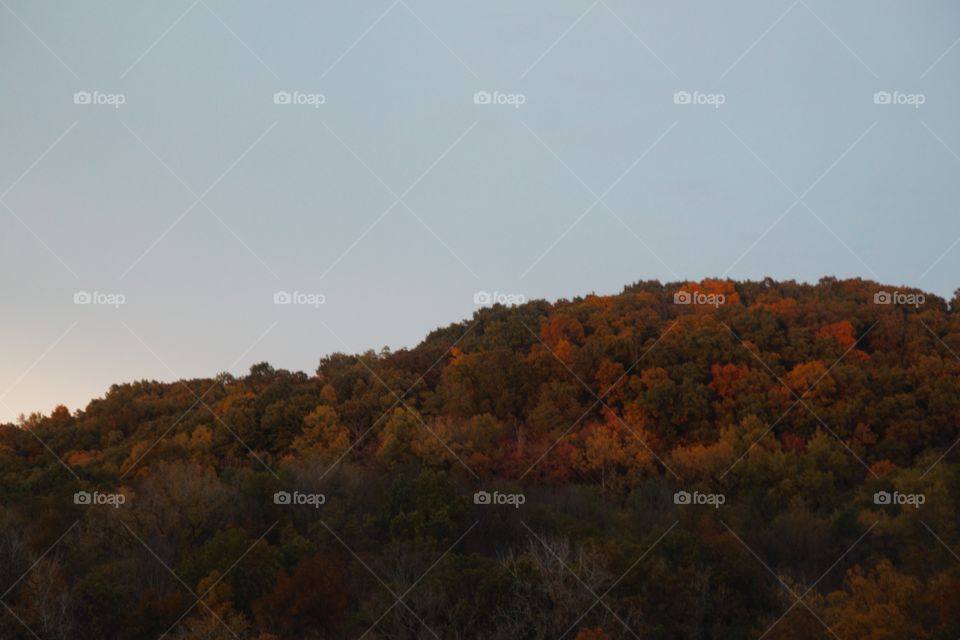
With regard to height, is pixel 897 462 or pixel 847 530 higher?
pixel 897 462

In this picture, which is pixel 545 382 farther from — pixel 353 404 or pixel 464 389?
pixel 353 404

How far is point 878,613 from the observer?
33.2 metres

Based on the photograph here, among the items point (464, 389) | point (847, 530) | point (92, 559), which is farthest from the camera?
point (464, 389)

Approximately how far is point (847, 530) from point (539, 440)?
70.3 ft

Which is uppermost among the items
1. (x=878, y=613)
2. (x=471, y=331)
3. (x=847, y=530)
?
(x=471, y=331)

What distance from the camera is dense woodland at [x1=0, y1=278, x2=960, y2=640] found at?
36594mm

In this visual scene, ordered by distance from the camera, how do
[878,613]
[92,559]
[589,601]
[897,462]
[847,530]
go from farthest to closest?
[897,462] → [847,530] → [92,559] → [589,601] → [878,613]

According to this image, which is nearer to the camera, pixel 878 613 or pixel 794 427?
pixel 878 613

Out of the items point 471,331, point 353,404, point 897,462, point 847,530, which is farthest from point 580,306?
point 847,530

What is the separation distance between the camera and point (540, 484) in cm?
6069

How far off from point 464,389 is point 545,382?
536 centimetres

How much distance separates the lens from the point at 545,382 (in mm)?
72188

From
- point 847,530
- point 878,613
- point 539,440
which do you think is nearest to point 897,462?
point 847,530

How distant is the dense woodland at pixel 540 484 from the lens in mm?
36594
